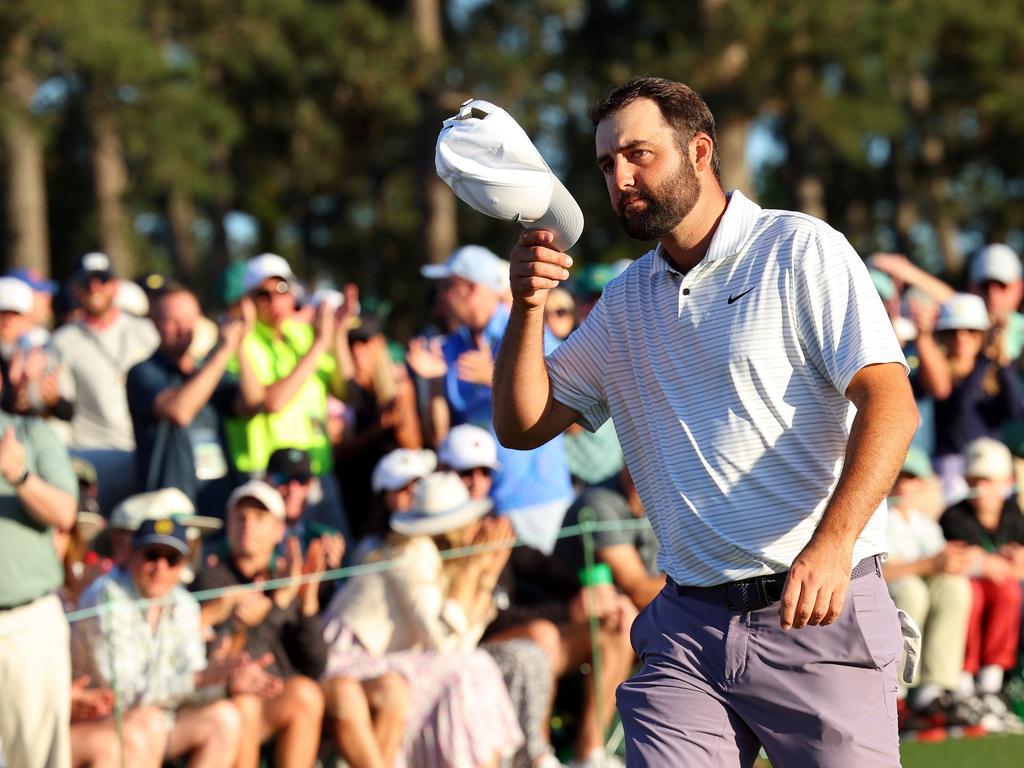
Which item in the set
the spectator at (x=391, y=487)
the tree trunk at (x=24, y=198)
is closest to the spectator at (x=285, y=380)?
the spectator at (x=391, y=487)

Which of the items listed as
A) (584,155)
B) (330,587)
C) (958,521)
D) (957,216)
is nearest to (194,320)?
(330,587)

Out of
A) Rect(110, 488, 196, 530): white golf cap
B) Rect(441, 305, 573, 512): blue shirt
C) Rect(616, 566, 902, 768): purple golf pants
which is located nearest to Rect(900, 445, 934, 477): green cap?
Rect(441, 305, 573, 512): blue shirt

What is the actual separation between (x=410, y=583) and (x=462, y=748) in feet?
2.34

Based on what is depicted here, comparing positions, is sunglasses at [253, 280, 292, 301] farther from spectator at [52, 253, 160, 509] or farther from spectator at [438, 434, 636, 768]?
spectator at [438, 434, 636, 768]

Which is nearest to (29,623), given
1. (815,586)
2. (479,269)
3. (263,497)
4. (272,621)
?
(272,621)

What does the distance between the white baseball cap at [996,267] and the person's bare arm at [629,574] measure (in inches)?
127

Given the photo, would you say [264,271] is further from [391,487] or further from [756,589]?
[756,589]

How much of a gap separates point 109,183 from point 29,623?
19455mm

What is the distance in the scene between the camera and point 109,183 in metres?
24.8

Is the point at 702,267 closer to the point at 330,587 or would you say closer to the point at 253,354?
the point at 330,587

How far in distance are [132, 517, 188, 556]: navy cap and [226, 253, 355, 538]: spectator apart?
1.13m

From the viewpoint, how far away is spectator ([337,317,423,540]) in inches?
334

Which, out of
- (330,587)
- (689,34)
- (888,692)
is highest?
(689,34)

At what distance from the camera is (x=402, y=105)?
21516mm
